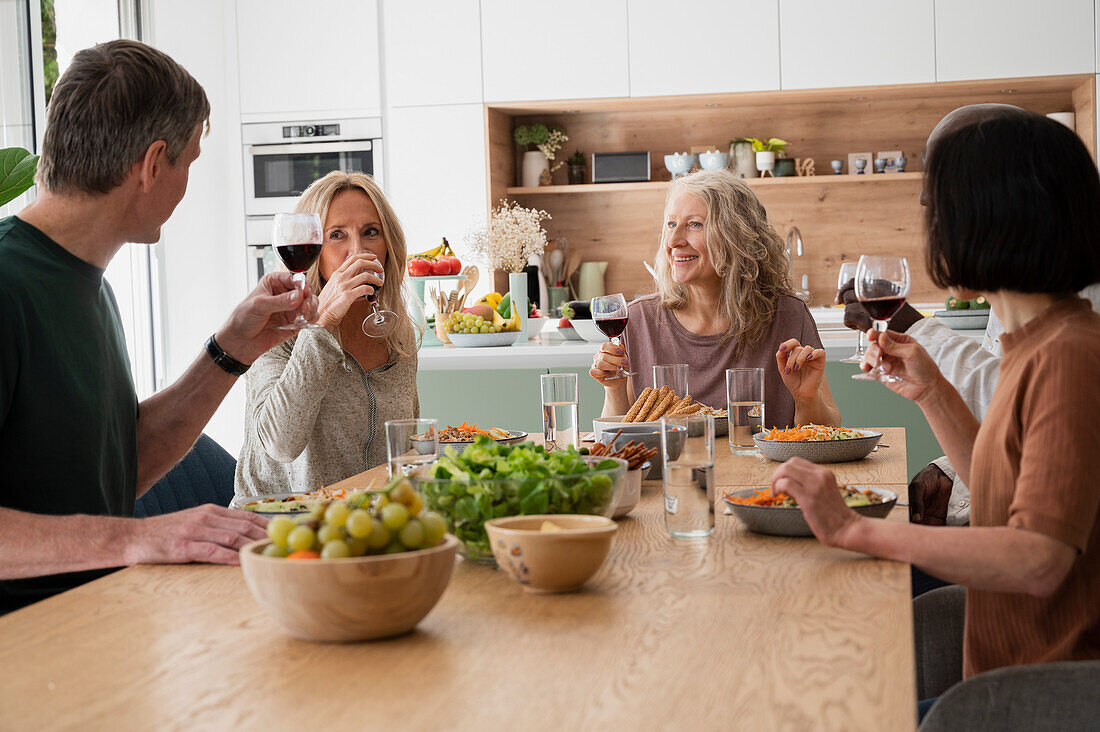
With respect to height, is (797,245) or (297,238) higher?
(797,245)

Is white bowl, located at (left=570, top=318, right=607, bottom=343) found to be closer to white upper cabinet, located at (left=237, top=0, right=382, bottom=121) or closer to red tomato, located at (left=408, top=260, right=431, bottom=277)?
red tomato, located at (left=408, top=260, right=431, bottom=277)

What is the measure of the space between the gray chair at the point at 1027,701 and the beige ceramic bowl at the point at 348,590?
1.87ft

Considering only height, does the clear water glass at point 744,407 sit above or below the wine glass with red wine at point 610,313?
below

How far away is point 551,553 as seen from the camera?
1094 mm

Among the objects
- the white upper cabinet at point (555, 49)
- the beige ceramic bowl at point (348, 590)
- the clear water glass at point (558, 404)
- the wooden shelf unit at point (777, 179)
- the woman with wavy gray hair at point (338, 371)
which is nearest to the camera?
the beige ceramic bowl at point (348, 590)

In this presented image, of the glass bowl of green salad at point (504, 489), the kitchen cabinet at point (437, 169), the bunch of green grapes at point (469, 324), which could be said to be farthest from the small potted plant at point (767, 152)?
the glass bowl of green salad at point (504, 489)

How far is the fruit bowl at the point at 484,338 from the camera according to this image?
12.7ft

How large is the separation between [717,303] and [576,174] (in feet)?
10.6

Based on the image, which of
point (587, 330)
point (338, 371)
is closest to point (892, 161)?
point (587, 330)

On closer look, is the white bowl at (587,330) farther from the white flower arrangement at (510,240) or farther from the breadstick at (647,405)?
the breadstick at (647,405)

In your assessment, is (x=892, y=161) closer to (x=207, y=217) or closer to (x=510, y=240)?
(x=510, y=240)

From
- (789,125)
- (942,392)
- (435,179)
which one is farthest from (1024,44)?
(942,392)

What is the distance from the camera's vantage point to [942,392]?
5.22ft

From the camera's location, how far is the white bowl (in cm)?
384
